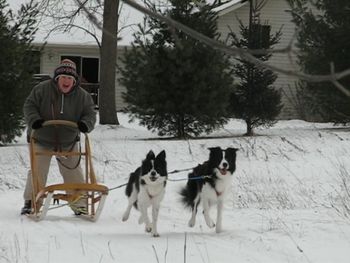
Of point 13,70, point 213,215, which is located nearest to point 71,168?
point 213,215

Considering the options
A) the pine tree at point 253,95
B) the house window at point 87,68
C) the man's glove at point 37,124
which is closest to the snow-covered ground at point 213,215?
the man's glove at point 37,124

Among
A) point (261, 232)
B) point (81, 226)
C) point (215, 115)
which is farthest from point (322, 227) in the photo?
point (215, 115)

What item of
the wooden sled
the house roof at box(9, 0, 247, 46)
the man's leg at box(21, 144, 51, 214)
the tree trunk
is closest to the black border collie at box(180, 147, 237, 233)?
the wooden sled

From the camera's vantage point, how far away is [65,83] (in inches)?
332

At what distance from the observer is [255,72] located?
60.5 feet

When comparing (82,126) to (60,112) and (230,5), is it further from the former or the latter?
(230,5)

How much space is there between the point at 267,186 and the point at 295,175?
4.81 ft

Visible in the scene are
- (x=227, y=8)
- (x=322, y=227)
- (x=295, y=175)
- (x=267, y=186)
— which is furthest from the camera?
(x=227, y=8)

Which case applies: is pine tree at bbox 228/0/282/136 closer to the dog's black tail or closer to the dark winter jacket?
the dark winter jacket

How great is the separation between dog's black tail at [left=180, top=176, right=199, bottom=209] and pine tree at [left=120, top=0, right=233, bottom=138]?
26.5 feet

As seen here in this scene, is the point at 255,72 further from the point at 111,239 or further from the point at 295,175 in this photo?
the point at 111,239

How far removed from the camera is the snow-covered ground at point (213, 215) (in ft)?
20.3

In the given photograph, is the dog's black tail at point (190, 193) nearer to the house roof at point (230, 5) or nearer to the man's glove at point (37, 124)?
the man's glove at point (37, 124)

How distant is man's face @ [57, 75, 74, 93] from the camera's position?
8418 millimetres
